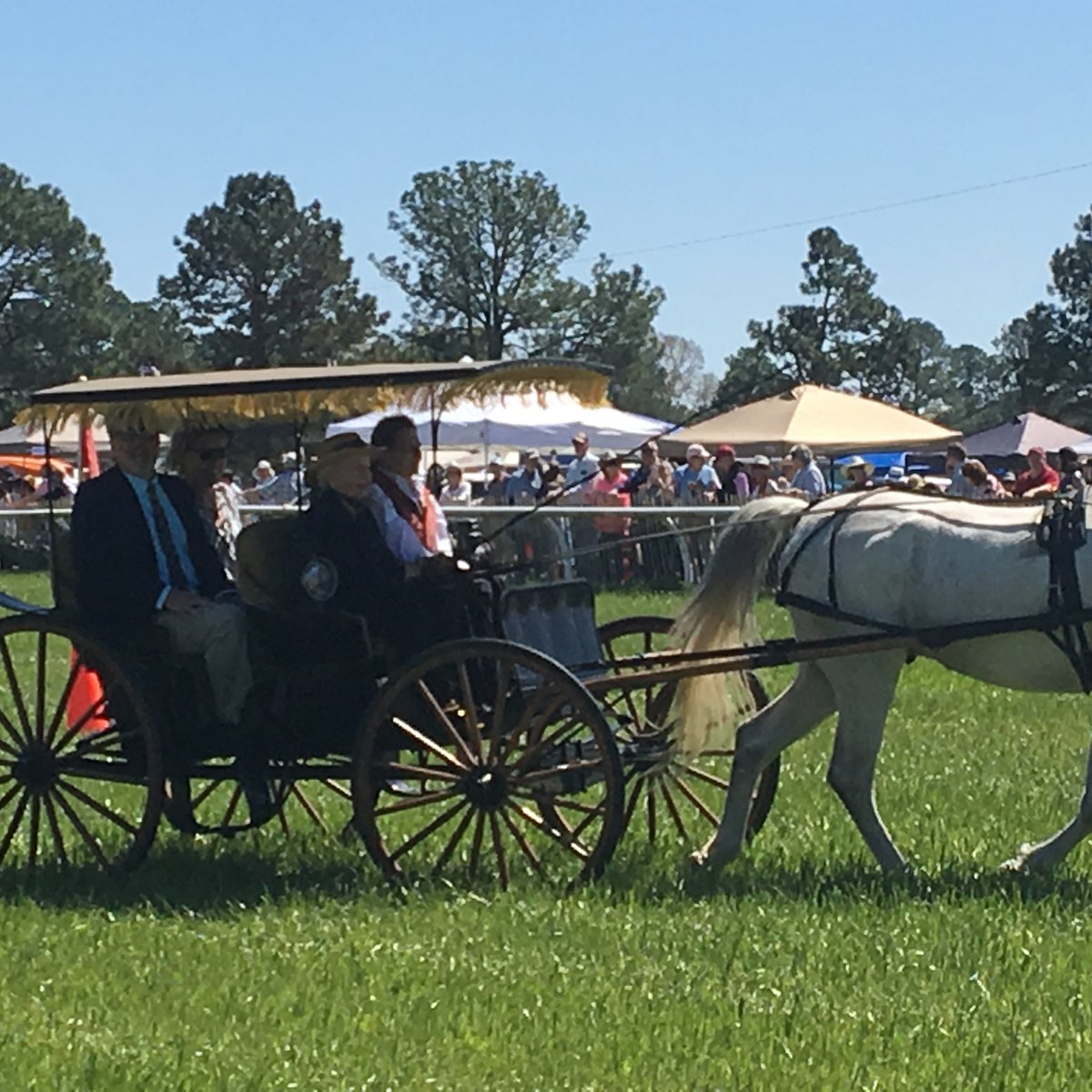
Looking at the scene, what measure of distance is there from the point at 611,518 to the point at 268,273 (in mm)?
56001

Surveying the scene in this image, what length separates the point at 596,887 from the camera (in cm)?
773

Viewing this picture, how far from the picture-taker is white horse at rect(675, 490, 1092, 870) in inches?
324

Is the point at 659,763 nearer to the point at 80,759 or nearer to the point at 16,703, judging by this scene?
the point at 80,759

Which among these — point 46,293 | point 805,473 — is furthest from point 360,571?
point 46,293

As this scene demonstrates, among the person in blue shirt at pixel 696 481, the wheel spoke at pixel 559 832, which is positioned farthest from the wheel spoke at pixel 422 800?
the person in blue shirt at pixel 696 481

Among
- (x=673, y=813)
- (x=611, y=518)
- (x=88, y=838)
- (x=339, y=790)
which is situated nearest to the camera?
(x=88, y=838)

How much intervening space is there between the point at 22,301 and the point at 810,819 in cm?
6650

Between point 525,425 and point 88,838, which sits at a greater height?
point 525,425

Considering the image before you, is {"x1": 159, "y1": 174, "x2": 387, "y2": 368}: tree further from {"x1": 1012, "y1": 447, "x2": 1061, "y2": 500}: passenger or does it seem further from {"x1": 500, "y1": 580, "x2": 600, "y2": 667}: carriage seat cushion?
{"x1": 500, "y1": 580, "x2": 600, "y2": 667}: carriage seat cushion

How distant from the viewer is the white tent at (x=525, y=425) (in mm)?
8523

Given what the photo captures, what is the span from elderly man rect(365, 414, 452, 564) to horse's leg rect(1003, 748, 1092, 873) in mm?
2593

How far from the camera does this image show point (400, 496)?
9.06m

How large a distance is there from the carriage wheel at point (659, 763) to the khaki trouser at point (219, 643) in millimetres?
1462

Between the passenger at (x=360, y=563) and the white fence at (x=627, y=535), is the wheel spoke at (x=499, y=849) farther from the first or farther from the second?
the white fence at (x=627, y=535)
